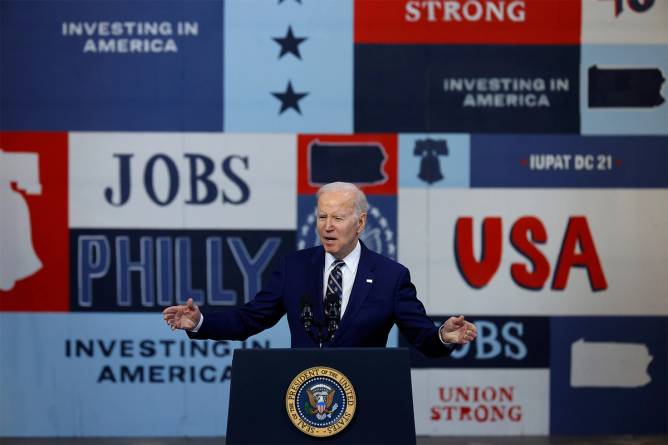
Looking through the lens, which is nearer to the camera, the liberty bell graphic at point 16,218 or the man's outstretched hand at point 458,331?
the man's outstretched hand at point 458,331

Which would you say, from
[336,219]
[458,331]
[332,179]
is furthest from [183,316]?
[332,179]

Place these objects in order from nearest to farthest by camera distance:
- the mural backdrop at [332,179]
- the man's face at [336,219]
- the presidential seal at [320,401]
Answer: the presidential seal at [320,401] → the man's face at [336,219] → the mural backdrop at [332,179]

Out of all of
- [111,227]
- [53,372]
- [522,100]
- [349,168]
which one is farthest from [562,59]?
[53,372]

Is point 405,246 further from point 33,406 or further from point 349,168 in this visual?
point 33,406

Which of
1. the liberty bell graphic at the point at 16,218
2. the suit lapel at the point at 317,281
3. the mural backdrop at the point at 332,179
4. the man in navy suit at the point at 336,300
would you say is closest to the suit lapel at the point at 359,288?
the man in navy suit at the point at 336,300

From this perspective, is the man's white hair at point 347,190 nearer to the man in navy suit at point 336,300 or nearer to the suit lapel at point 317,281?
the man in navy suit at point 336,300

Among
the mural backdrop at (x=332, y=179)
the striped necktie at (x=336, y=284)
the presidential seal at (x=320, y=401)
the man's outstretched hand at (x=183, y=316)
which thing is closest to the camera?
the presidential seal at (x=320, y=401)

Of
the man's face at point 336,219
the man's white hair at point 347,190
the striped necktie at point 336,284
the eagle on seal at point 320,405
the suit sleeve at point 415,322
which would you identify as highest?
the man's white hair at point 347,190

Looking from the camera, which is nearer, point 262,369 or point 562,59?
point 262,369

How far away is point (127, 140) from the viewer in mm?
7086

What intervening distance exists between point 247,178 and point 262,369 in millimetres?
3803

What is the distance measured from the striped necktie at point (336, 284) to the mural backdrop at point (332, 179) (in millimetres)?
2972

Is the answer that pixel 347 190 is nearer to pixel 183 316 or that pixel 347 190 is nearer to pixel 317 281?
pixel 317 281

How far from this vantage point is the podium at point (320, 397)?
3.30 metres
